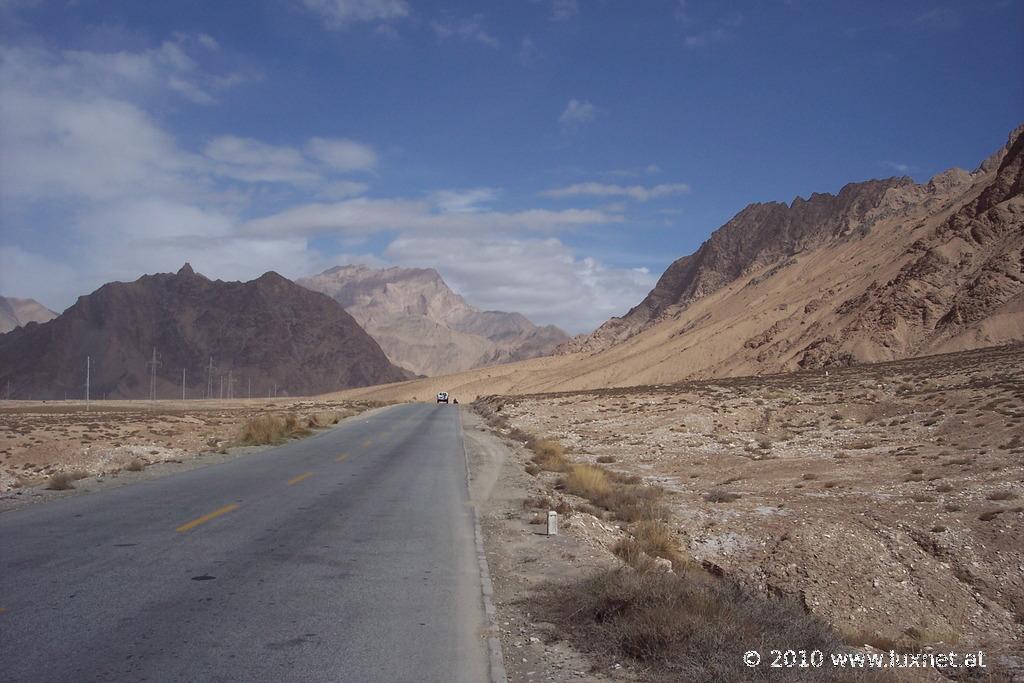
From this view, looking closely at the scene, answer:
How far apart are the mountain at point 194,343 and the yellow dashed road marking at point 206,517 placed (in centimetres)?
15724

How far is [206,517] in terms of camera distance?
11648mm

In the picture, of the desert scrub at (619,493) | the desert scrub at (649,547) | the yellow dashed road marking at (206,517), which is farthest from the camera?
the desert scrub at (619,493)

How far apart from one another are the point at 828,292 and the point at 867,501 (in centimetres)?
6770

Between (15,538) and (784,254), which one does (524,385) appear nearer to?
(784,254)

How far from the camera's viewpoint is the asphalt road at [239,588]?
18.8 ft

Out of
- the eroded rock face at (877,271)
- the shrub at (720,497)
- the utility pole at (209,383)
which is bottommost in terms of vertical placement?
the shrub at (720,497)

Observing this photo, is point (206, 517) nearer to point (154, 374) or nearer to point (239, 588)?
point (239, 588)

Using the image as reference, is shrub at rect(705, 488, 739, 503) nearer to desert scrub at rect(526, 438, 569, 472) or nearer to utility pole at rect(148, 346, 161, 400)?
desert scrub at rect(526, 438, 569, 472)

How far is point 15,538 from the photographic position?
968cm

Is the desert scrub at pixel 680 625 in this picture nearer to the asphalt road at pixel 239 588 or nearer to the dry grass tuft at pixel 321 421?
the asphalt road at pixel 239 588

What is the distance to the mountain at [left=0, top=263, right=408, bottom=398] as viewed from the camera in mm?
157875

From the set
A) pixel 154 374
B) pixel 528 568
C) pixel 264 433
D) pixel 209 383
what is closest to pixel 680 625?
pixel 528 568

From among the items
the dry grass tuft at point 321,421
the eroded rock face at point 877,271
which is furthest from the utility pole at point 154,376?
the dry grass tuft at point 321,421

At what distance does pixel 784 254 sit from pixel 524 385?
135 feet
